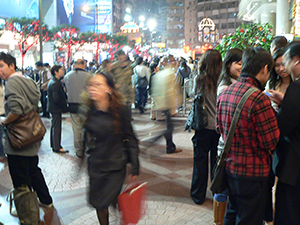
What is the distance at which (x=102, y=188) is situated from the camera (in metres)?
3.05

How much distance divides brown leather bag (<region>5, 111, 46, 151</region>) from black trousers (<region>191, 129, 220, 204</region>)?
2.08 metres

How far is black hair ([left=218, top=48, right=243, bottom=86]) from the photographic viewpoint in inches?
142

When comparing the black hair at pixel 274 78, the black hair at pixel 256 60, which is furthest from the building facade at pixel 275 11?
the black hair at pixel 256 60

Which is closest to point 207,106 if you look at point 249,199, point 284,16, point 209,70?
point 209,70

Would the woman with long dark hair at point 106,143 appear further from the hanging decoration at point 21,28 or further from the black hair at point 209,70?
the hanging decoration at point 21,28

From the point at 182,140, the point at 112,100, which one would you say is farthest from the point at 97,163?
the point at 182,140

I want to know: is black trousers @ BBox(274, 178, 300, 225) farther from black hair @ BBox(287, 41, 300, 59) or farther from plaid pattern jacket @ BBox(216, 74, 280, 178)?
black hair @ BBox(287, 41, 300, 59)

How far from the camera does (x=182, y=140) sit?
8531 millimetres

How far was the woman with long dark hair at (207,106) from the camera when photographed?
13.7 feet

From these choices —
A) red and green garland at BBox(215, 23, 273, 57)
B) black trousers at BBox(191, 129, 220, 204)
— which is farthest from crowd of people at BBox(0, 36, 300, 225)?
red and green garland at BBox(215, 23, 273, 57)

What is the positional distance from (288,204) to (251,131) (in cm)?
70

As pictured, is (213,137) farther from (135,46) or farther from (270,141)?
(135,46)

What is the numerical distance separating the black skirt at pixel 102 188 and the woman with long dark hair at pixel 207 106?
155 centimetres

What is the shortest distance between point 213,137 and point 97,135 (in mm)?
1823
